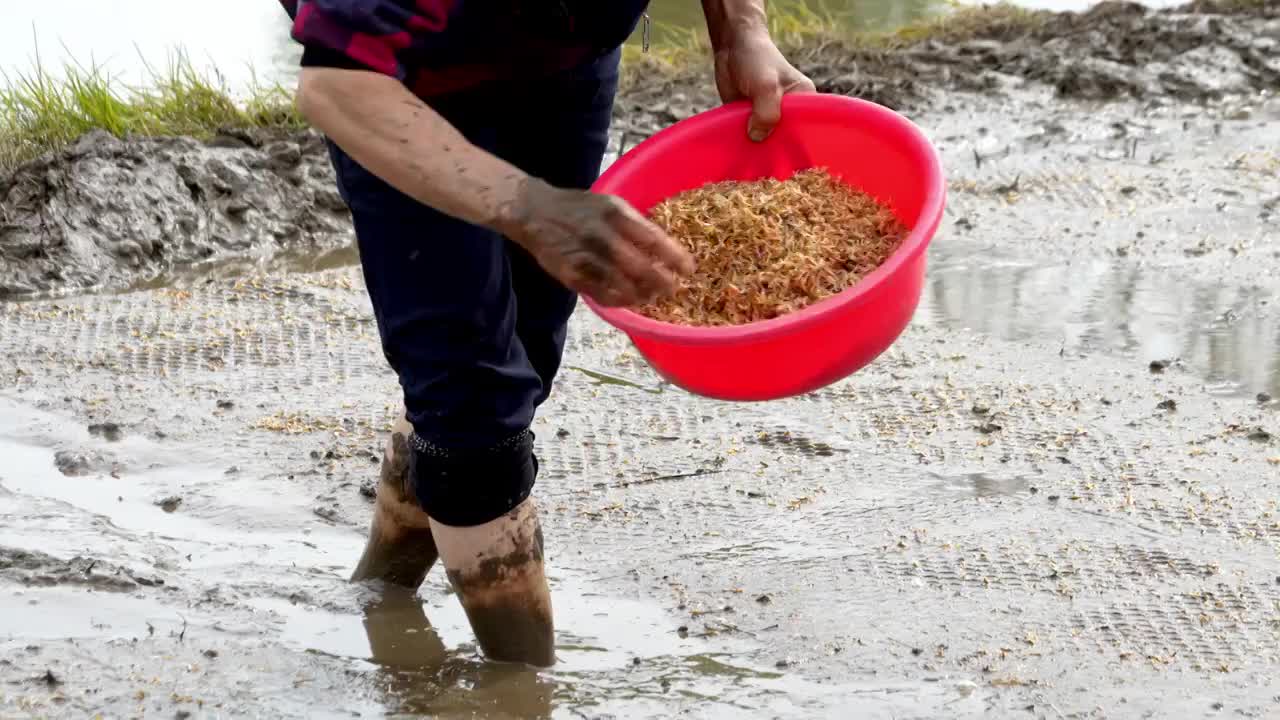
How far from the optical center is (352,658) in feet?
7.85

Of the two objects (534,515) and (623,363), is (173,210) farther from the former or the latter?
(534,515)

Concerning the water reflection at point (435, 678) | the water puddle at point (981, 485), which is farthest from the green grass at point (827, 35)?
the water reflection at point (435, 678)

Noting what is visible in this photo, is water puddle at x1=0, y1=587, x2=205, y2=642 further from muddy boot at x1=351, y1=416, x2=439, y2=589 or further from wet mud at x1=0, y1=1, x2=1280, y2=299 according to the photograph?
wet mud at x1=0, y1=1, x2=1280, y2=299

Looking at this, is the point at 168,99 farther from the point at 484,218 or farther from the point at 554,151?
the point at 484,218

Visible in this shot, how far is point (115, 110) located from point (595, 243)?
3847 mm

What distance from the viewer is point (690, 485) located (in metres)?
3.00

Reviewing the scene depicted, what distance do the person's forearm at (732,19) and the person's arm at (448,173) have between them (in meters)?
0.77

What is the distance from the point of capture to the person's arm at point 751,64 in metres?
2.35

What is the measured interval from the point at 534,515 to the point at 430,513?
0.16m

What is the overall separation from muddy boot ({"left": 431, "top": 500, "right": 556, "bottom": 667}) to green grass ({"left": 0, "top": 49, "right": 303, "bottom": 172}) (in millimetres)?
3169

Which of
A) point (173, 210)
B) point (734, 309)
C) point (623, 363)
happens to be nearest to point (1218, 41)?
point (623, 363)

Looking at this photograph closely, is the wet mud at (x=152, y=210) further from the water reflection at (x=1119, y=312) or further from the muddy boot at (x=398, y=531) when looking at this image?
the muddy boot at (x=398, y=531)

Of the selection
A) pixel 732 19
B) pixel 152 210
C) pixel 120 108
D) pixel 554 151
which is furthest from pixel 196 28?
pixel 554 151

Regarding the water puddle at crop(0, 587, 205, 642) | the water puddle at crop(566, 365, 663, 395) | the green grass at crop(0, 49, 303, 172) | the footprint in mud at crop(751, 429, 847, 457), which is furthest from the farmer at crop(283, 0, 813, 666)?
the green grass at crop(0, 49, 303, 172)
